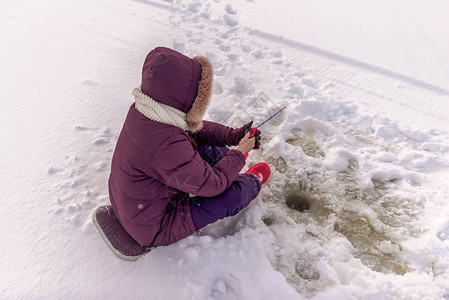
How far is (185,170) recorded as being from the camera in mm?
1447

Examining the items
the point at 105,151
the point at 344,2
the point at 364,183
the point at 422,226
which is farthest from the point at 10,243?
the point at 344,2

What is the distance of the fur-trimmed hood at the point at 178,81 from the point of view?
131 cm

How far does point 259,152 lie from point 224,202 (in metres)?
0.89

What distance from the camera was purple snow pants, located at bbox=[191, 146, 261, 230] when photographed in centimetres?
170

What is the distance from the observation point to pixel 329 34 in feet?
14.0

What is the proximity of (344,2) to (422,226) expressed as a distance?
4.74m

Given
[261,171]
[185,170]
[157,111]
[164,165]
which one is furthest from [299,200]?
[157,111]

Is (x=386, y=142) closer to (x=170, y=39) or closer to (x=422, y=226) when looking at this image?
(x=422, y=226)

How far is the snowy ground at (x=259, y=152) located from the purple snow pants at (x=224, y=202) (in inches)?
6.4

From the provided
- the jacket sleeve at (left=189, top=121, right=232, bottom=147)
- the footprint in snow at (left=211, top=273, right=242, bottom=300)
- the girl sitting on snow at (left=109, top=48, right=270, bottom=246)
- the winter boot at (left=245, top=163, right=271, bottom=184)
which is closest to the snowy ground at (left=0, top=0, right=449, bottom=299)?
the footprint in snow at (left=211, top=273, right=242, bottom=300)

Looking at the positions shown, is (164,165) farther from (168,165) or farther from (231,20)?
(231,20)

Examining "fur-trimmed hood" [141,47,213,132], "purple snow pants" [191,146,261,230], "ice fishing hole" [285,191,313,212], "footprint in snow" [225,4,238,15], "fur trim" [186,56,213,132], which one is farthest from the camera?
"footprint in snow" [225,4,238,15]

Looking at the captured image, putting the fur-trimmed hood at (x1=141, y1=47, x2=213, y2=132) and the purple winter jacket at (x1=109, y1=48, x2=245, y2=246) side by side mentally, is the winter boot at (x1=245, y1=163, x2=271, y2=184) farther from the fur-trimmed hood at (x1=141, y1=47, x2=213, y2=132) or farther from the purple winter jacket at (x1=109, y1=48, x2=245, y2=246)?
the fur-trimmed hood at (x1=141, y1=47, x2=213, y2=132)

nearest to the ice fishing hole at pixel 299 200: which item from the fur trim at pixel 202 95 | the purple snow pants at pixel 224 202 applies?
the purple snow pants at pixel 224 202
